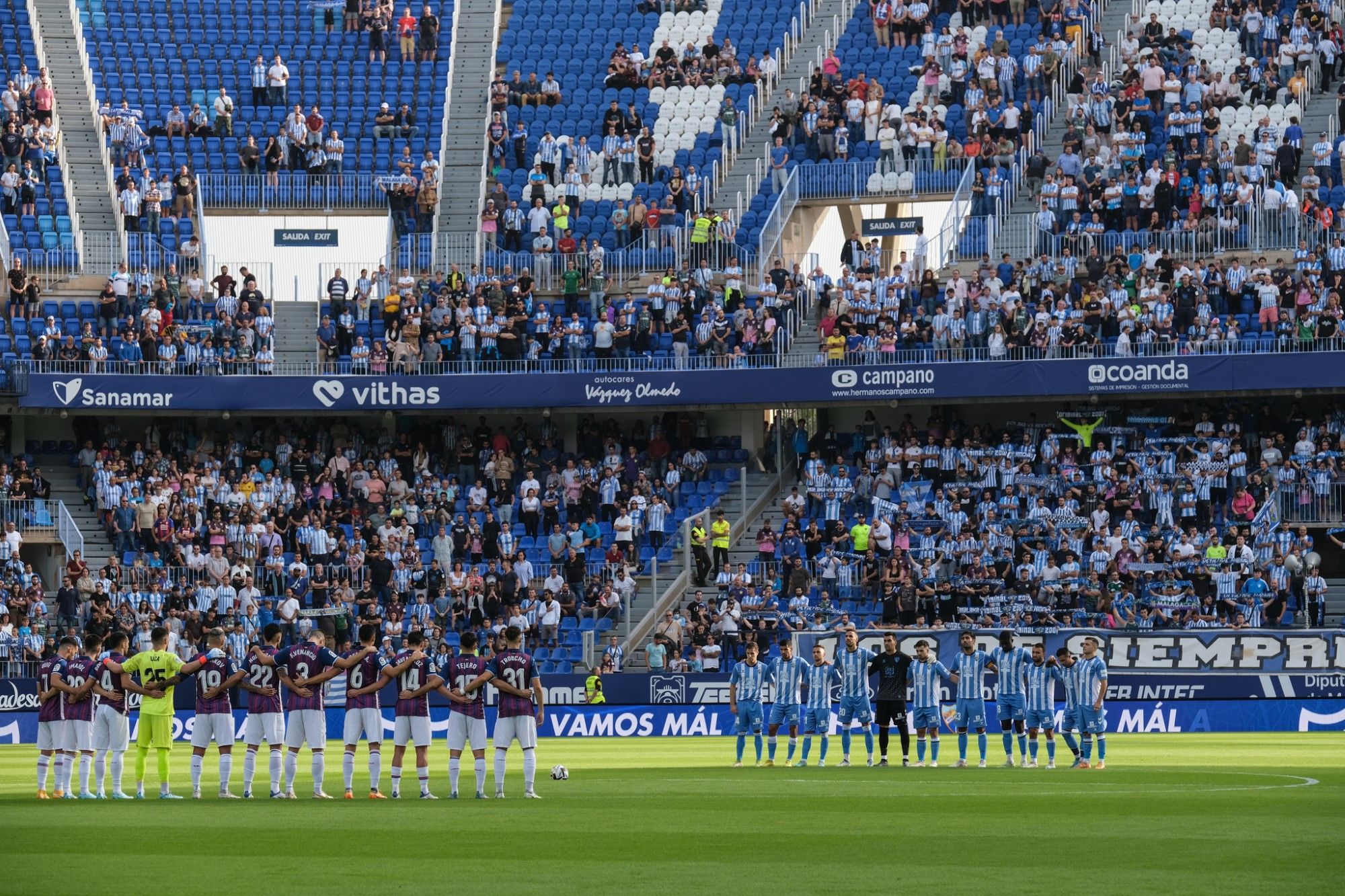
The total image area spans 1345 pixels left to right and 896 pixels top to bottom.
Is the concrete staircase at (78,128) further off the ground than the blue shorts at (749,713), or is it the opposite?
A: the concrete staircase at (78,128)

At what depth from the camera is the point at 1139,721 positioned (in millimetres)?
35094

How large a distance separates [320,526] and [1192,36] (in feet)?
69.9

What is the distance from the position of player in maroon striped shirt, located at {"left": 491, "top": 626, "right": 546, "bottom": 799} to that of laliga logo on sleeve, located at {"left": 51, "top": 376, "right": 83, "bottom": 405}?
24305 millimetres

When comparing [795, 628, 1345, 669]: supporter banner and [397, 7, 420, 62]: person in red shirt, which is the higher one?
[397, 7, 420, 62]: person in red shirt

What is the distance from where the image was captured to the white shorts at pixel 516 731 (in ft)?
66.9

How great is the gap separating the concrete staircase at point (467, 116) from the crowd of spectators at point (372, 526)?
5481mm

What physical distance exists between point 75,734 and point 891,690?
32.1 ft

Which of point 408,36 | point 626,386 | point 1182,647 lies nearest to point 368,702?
point 1182,647

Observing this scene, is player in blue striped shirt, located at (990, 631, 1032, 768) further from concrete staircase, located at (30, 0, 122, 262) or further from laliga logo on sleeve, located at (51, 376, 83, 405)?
concrete staircase, located at (30, 0, 122, 262)

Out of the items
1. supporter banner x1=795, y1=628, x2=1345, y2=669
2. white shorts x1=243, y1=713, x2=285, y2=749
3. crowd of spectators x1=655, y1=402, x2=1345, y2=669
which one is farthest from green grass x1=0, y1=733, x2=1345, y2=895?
crowd of spectators x1=655, y1=402, x2=1345, y2=669

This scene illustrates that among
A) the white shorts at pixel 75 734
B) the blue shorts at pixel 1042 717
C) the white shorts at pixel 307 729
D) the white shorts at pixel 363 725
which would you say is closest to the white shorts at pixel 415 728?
the white shorts at pixel 363 725

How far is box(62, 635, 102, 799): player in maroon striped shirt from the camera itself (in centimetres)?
2169

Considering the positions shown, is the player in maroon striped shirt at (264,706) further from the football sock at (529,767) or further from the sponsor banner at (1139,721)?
the sponsor banner at (1139,721)

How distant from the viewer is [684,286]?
44250 millimetres
